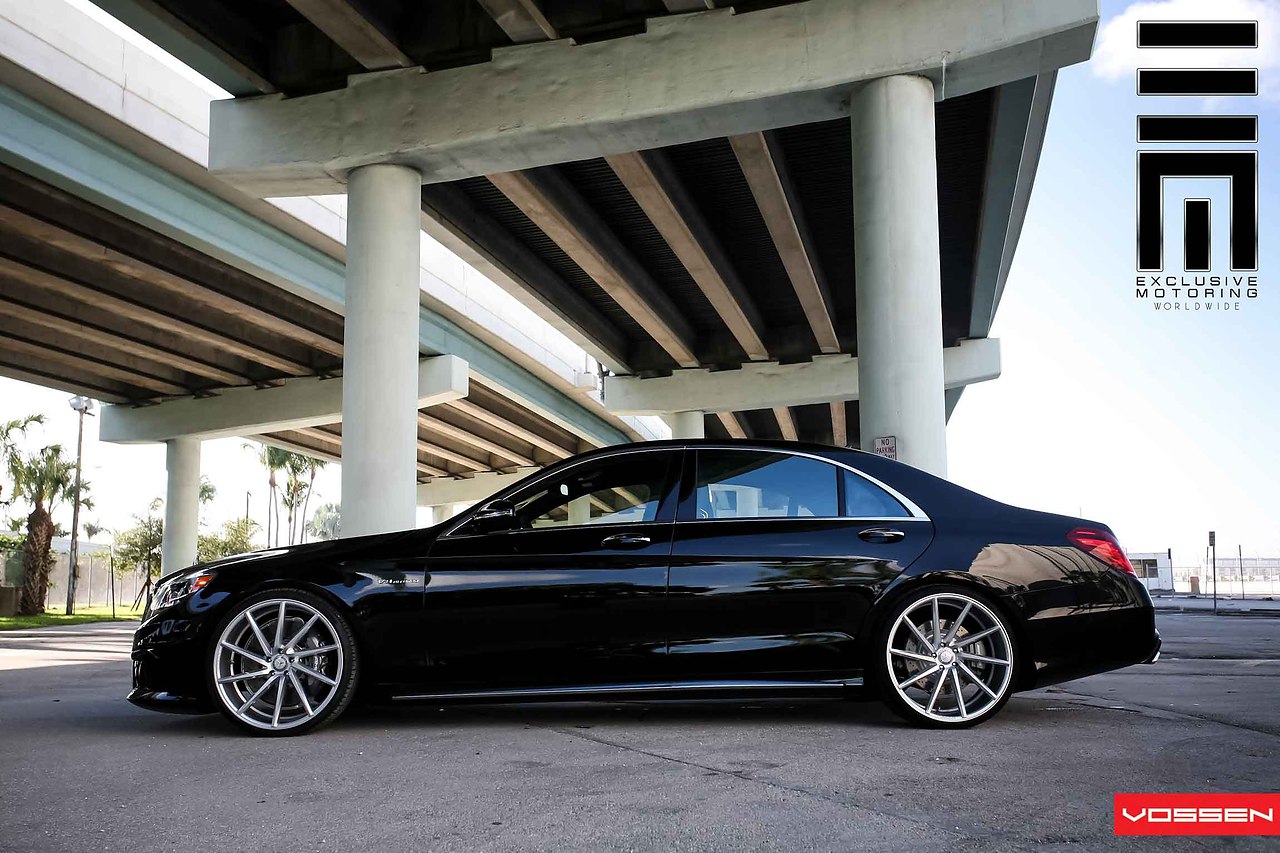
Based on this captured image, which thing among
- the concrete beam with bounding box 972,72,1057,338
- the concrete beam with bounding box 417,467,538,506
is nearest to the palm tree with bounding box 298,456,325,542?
the concrete beam with bounding box 417,467,538,506

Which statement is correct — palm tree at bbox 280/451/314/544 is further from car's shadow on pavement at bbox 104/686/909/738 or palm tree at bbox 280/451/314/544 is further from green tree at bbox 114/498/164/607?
car's shadow on pavement at bbox 104/686/909/738

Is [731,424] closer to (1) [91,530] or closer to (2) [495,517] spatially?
(2) [495,517]

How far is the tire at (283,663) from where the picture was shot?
205 inches

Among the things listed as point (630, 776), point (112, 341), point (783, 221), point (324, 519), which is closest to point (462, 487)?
point (112, 341)

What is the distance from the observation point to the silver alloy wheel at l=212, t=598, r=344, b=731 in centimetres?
521

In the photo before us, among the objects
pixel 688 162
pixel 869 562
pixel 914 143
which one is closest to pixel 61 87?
pixel 688 162

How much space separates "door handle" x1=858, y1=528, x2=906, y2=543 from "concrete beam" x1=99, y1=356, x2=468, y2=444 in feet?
66.6

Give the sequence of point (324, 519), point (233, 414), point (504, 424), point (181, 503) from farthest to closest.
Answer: point (324, 519) < point (504, 424) < point (181, 503) < point (233, 414)

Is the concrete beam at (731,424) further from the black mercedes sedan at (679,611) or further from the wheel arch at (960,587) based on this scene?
the wheel arch at (960,587)

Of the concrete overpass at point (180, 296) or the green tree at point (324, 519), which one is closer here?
the concrete overpass at point (180, 296)

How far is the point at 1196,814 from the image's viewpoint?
10.8 feet

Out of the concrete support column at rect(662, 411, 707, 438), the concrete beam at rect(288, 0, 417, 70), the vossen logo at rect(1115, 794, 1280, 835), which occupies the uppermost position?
the concrete beam at rect(288, 0, 417, 70)

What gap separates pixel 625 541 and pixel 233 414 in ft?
81.6

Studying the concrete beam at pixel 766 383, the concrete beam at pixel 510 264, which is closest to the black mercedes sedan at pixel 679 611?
the concrete beam at pixel 510 264
